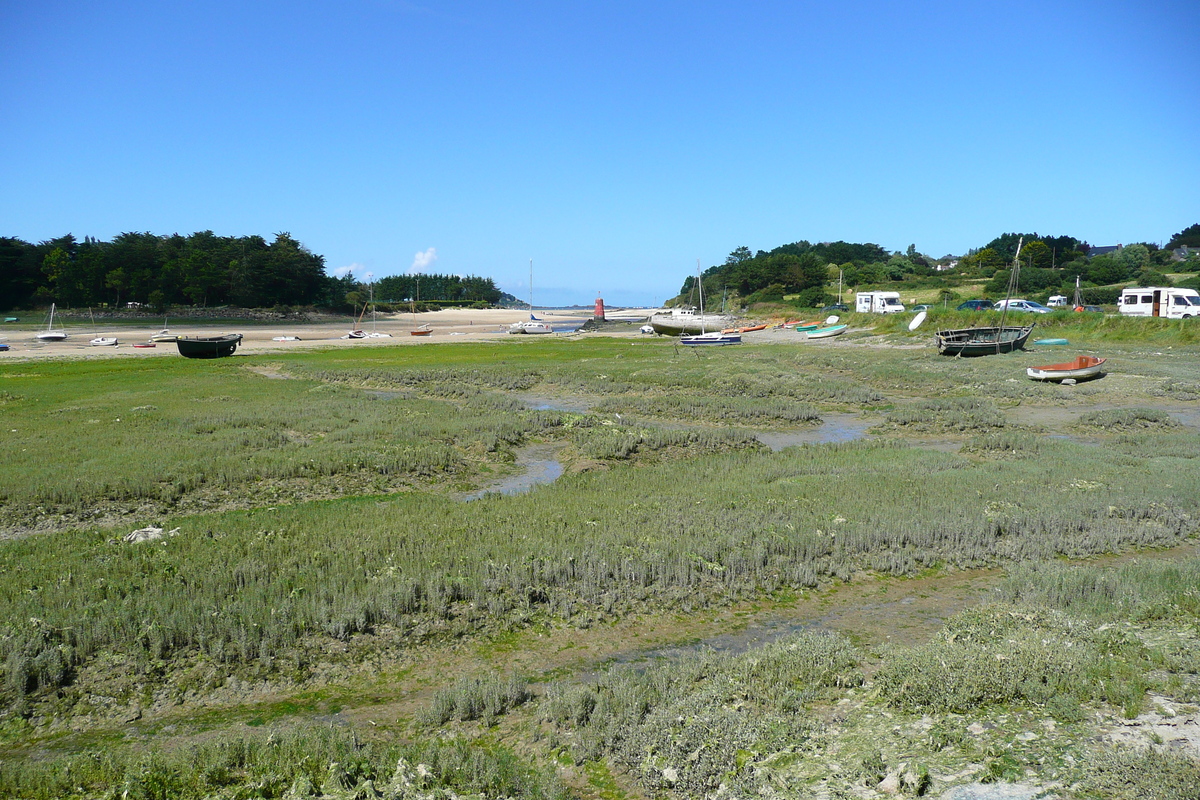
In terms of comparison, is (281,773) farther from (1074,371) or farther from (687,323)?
(687,323)

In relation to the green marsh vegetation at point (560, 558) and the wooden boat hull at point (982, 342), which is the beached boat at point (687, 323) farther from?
the green marsh vegetation at point (560, 558)

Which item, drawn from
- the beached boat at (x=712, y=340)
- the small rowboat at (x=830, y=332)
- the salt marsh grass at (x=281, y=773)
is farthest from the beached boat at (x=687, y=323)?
the salt marsh grass at (x=281, y=773)

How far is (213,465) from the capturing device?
17562 millimetres

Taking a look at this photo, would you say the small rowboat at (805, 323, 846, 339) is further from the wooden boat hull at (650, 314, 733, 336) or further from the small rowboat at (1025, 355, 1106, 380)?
the small rowboat at (1025, 355, 1106, 380)

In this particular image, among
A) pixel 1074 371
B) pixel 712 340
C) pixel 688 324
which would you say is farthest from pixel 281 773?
pixel 688 324

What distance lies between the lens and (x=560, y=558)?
36.6 ft

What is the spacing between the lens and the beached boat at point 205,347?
5053 cm

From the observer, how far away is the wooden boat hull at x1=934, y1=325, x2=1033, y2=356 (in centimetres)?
4309

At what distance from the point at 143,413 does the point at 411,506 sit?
588 inches

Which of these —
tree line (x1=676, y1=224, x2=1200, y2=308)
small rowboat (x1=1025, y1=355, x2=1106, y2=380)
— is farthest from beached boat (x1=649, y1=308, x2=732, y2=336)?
small rowboat (x1=1025, y1=355, x2=1106, y2=380)

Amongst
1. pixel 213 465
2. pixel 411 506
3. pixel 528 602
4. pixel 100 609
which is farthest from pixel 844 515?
pixel 213 465

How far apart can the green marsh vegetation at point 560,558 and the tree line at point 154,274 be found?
91725mm

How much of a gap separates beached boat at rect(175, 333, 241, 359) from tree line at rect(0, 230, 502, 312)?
2483 inches

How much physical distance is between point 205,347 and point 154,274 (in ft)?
236
